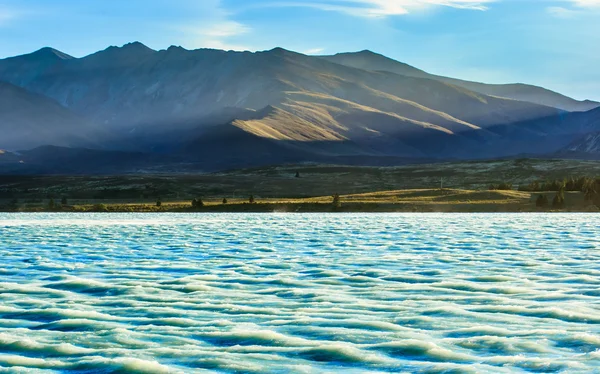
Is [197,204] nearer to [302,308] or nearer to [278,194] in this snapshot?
[278,194]

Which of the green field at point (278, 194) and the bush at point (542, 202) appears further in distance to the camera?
the green field at point (278, 194)

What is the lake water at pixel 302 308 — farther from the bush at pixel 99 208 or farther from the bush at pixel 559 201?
the bush at pixel 99 208

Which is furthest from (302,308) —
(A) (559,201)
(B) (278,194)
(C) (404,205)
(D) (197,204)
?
(B) (278,194)

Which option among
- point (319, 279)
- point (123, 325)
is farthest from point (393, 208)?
point (123, 325)

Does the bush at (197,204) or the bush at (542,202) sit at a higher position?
the bush at (542,202)

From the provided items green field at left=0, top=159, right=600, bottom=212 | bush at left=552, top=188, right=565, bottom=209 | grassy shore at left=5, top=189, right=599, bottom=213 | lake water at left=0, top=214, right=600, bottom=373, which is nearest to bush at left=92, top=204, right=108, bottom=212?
grassy shore at left=5, top=189, right=599, bottom=213

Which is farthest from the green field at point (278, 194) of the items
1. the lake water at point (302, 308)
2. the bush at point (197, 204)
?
the lake water at point (302, 308)

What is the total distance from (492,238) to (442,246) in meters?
7.60

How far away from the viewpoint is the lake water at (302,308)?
686 inches

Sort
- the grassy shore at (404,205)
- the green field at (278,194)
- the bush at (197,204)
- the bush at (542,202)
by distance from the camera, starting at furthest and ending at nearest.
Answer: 1. the bush at (197,204)
2. the green field at (278,194)
3. the grassy shore at (404,205)
4. the bush at (542,202)

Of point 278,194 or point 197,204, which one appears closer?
point 197,204

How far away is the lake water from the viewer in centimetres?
1742

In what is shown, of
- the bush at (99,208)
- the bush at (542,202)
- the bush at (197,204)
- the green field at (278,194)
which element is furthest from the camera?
the bush at (99,208)

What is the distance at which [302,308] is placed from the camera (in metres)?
23.8
